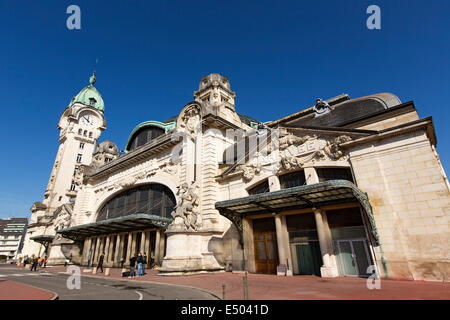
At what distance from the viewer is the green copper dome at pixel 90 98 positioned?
7356 cm

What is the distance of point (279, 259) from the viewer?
54.4 ft

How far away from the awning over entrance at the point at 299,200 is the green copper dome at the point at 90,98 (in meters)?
72.3

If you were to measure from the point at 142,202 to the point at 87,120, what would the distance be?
54268 millimetres

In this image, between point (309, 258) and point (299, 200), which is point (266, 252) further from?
point (299, 200)

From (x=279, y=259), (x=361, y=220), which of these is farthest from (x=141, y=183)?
(x=361, y=220)

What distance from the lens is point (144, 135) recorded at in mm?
40844

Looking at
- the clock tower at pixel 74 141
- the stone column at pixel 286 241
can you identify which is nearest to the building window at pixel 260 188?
the stone column at pixel 286 241

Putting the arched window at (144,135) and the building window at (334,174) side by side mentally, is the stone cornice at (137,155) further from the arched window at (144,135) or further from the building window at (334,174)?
the building window at (334,174)

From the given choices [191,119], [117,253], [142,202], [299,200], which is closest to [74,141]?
[142,202]

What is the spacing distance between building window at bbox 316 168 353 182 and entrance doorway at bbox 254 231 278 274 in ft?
17.6
